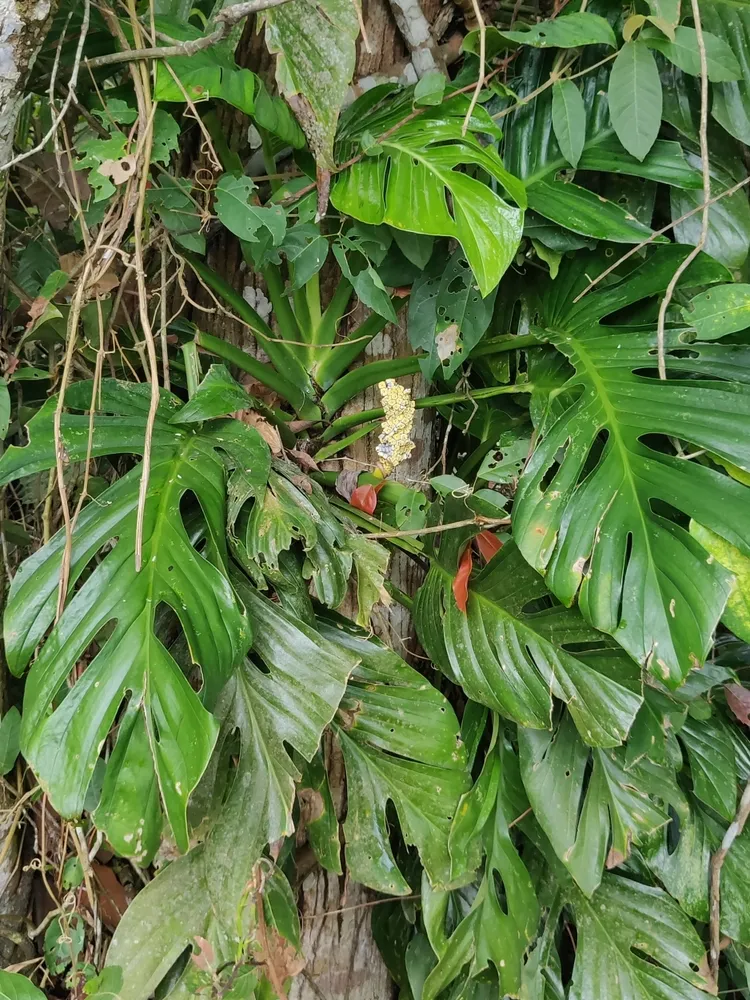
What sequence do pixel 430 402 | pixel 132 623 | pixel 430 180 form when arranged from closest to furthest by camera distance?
1. pixel 132 623
2. pixel 430 180
3. pixel 430 402

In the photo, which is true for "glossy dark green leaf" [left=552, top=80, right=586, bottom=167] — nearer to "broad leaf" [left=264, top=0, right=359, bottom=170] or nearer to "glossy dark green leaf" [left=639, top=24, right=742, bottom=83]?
"glossy dark green leaf" [left=639, top=24, right=742, bottom=83]

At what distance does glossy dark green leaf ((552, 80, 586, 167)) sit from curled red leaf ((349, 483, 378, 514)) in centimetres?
49

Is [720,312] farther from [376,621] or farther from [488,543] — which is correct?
[376,621]

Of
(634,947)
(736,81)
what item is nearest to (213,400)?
(736,81)

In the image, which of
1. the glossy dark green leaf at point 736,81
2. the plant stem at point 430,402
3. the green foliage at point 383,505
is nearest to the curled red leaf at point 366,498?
the green foliage at point 383,505

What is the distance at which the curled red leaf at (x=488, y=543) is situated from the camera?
0.87 metres

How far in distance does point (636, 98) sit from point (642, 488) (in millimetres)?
470

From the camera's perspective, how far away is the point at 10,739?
0.81 m

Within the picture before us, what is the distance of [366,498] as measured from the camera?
0.89m

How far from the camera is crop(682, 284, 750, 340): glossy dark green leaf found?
737 mm

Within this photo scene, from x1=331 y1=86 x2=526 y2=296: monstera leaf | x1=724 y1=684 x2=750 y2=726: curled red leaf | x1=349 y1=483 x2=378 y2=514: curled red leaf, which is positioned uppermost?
x1=331 y1=86 x2=526 y2=296: monstera leaf

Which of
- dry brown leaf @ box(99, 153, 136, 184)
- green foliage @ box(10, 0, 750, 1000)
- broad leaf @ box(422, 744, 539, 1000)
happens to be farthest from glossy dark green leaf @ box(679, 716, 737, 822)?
dry brown leaf @ box(99, 153, 136, 184)

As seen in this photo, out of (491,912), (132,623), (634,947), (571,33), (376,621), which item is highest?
(571,33)

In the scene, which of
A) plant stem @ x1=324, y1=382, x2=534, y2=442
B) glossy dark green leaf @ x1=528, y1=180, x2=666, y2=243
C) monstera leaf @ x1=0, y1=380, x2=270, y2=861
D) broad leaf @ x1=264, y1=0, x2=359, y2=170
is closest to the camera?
monstera leaf @ x1=0, y1=380, x2=270, y2=861
